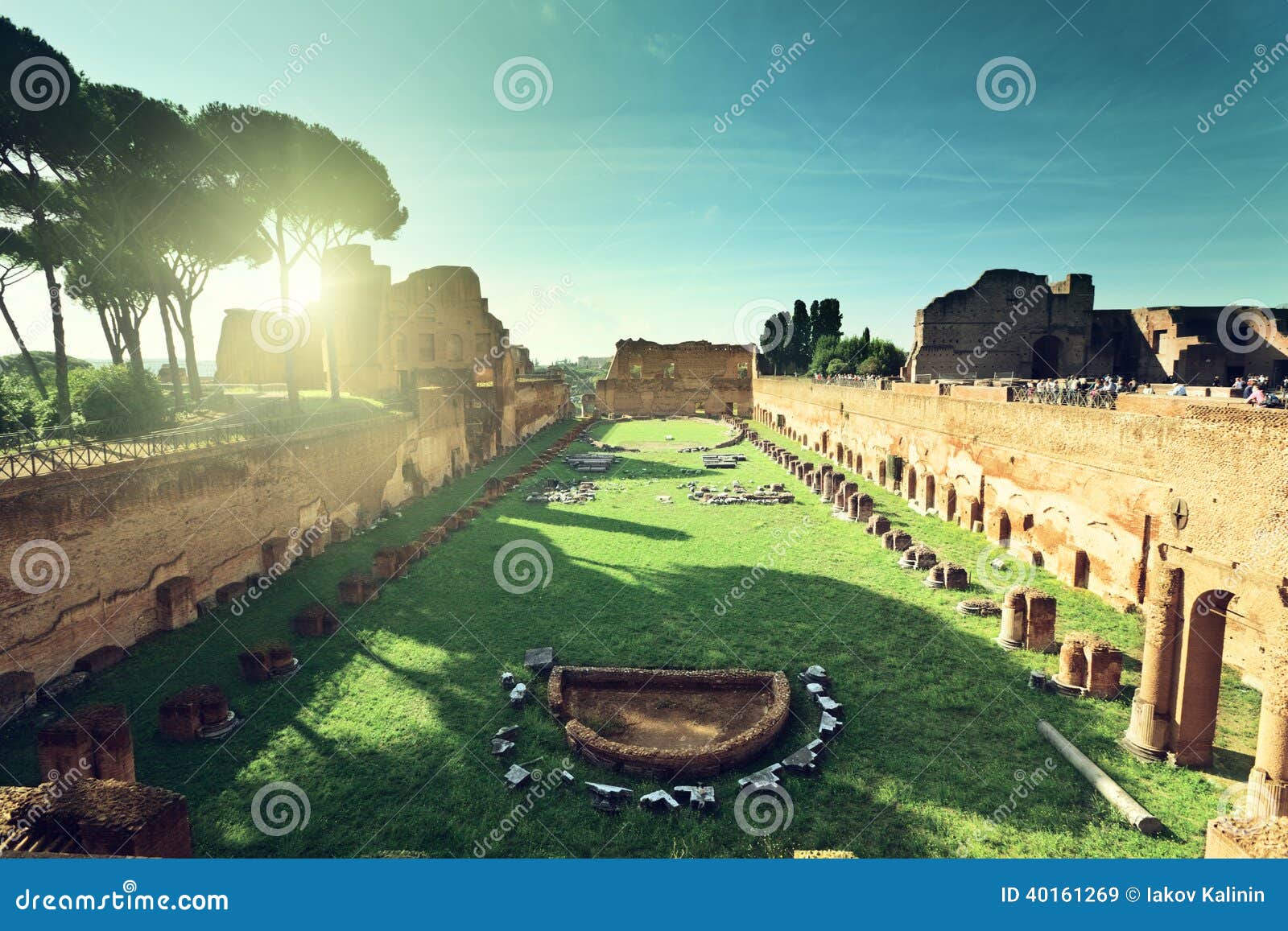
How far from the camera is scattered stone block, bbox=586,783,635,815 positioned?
5426 mm

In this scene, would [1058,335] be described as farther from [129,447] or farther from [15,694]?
[15,694]

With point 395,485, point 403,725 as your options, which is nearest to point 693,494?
point 395,485

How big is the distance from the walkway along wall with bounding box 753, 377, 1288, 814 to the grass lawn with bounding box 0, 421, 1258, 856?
0.61 meters

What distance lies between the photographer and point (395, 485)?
17906 millimetres

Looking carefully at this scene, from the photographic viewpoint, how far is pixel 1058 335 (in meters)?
29.3

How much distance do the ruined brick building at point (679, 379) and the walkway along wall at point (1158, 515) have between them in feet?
105

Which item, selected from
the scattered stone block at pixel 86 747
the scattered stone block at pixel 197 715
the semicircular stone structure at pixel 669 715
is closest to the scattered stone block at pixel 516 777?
the semicircular stone structure at pixel 669 715

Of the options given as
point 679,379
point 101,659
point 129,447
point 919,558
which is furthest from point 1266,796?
point 679,379

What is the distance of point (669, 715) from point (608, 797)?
62.7 inches

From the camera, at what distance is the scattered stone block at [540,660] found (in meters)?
7.90

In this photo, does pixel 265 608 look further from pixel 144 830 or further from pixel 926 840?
pixel 926 840

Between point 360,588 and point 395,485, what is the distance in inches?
315

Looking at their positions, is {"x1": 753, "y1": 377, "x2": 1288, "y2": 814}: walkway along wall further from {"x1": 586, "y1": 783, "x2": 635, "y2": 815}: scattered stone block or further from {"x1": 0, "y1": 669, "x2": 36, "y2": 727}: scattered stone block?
{"x1": 0, "y1": 669, "x2": 36, "y2": 727}: scattered stone block

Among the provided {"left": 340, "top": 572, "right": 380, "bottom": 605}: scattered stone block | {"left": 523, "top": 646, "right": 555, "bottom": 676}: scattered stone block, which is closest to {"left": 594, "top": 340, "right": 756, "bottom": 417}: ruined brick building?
{"left": 340, "top": 572, "right": 380, "bottom": 605}: scattered stone block
